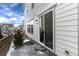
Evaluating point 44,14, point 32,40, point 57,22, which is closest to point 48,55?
point 32,40

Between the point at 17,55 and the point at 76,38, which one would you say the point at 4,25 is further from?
the point at 76,38

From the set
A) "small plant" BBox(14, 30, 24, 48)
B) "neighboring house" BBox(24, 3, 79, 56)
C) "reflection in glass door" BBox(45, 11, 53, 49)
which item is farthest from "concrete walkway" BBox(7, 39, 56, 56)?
"reflection in glass door" BBox(45, 11, 53, 49)

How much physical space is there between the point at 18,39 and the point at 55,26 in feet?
Result: 2.91

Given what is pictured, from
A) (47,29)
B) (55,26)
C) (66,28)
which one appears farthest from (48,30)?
(66,28)

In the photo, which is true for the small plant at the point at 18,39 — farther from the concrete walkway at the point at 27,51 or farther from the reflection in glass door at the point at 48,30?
the reflection in glass door at the point at 48,30

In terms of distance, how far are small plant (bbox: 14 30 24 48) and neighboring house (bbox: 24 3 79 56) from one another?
0.16 metres

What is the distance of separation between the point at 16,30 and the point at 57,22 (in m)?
0.95

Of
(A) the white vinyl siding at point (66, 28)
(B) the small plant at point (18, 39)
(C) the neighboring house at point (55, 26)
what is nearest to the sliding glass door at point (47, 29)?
(C) the neighboring house at point (55, 26)

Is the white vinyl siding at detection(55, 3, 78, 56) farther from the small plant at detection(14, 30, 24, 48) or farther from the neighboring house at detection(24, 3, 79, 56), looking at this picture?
the small plant at detection(14, 30, 24, 48)

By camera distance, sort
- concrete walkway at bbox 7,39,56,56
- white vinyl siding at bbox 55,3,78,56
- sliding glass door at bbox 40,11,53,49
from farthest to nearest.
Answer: sliding glass door at bbox 40,11,53,49 → concrete walkway at bbox 7,39,56,56 → white vinyl siding at bbox 55,3,78,56

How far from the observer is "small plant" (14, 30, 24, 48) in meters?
2.40

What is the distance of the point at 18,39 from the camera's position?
7.89 ft

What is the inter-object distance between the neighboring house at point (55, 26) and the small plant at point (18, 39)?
0.16 m

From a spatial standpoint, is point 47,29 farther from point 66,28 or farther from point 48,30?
point 66,28
